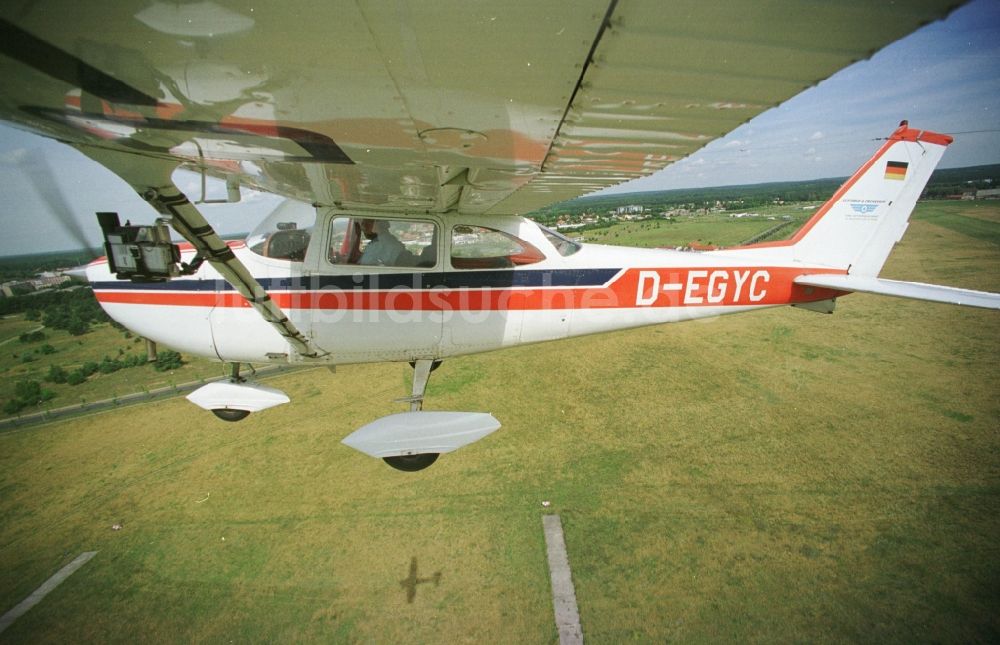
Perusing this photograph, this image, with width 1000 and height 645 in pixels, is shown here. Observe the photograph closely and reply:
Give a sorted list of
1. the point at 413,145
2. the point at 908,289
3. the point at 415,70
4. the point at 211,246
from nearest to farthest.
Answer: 1. the point at 415,70
2. the point at 413,145
3. the point at 211,246
4. the point at 908,289

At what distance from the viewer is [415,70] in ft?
2.81

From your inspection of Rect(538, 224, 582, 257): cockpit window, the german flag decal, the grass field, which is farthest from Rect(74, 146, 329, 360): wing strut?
the german flag decal

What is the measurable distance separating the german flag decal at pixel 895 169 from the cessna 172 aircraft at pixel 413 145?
0.02 metres

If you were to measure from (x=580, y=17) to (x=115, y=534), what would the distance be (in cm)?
689

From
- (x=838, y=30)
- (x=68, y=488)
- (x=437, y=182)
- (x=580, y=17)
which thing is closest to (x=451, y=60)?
Result: (x=580, y=17)

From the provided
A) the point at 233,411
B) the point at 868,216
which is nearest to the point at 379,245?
the point at 233,411

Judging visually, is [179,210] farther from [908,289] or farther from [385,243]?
Result: [908,289]

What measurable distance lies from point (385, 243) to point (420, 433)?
5.41 ft

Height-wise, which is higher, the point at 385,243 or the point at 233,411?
the point at 385,243

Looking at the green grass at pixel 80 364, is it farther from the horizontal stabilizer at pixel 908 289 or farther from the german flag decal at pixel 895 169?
the german flag decal at pixel 895 169

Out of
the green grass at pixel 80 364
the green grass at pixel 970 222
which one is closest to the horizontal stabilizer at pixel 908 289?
the green grass at pixel 80 364

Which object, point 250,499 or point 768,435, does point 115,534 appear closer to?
point 250,499

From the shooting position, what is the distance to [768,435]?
17.3ft

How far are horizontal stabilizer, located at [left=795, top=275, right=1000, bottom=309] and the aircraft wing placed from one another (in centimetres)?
382
